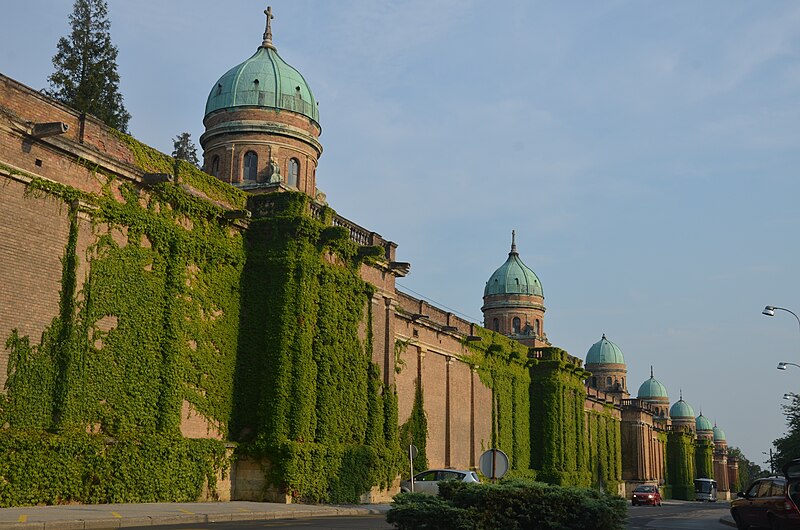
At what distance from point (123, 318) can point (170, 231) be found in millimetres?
3297

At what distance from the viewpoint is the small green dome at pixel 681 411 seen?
153 meters

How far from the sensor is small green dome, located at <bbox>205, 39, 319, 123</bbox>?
44438 mm

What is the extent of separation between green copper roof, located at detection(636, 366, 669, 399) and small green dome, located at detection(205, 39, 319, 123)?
105m

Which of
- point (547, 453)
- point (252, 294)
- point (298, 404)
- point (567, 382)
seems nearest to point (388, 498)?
point (298, 404)

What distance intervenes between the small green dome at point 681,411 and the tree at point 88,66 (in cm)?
12207

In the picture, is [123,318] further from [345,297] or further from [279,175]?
[279,175]

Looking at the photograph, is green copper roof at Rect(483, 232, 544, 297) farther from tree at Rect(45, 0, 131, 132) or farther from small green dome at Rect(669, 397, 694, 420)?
small green dome at Rect(669, 397, 694, 420)

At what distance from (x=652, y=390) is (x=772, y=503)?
12238 cm

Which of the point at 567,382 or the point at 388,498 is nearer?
the point at 388,498

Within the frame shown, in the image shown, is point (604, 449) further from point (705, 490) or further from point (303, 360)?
point (303, 360)

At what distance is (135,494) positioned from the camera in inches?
978

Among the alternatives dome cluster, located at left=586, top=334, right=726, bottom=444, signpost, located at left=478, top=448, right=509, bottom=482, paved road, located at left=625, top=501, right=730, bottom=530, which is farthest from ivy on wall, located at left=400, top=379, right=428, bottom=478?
dome cluster, located at left=586, top=334, right=726, bottom=444

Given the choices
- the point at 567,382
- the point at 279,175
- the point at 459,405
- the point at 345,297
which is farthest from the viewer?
the point at 567,382

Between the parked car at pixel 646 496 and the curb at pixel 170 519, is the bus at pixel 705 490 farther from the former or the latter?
the curb at pixel 170 519
